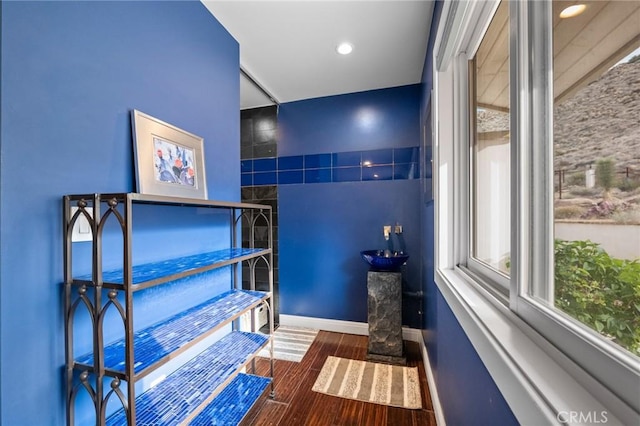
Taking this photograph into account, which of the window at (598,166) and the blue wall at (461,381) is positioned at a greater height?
the window at (598,166)

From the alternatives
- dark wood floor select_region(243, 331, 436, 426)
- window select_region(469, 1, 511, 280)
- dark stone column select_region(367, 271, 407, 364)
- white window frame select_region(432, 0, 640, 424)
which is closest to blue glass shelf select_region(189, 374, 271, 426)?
dark wood floor select_region(243, 331, 436, 426)

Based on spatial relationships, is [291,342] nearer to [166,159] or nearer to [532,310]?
[166,159]

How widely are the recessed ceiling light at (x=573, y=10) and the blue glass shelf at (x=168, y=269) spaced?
4.76 ft

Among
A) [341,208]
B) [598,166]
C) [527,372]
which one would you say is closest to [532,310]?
[527,372]

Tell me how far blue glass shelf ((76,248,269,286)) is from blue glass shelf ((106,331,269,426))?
1.86 feet

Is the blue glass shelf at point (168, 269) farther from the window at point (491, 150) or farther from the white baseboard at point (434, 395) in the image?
the white baseboard at point (434, 395)

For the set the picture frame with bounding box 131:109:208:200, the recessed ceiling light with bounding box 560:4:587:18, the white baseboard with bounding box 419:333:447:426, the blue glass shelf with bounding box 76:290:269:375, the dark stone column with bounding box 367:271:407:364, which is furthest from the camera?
the dark stone column with bounding box 367:271:407:364

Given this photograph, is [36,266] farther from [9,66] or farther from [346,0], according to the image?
[346,0]

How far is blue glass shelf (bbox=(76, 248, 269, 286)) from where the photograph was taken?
0.96 metres

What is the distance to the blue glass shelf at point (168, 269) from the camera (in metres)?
0.96

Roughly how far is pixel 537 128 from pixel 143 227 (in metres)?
1.53

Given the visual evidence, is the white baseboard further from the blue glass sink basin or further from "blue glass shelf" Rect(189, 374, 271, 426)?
"blue glass shelf" Rect(189, 374, 271, 426)

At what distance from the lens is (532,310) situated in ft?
2.11

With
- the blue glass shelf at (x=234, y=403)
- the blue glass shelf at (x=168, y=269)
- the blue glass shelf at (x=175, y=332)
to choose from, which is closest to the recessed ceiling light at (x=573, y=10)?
the blue glass shelf at (x=168, y=269)
